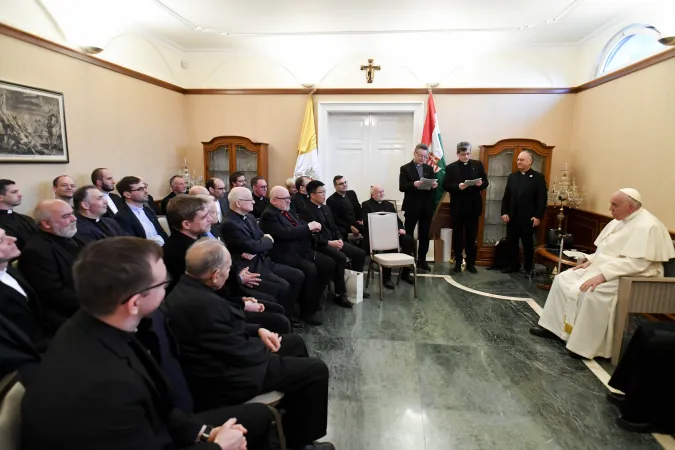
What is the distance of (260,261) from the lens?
11.1 feet

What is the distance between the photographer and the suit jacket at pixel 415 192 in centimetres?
532

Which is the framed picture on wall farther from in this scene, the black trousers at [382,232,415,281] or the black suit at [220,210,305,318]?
the black trousers at [382,232,415,281]

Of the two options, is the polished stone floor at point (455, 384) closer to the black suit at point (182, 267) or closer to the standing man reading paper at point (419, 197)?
the black suit at point (182, 267)

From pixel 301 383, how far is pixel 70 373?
3.58ft

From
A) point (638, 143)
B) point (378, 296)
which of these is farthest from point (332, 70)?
point (638, 143)

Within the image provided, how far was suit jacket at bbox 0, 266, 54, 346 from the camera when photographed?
185 cm

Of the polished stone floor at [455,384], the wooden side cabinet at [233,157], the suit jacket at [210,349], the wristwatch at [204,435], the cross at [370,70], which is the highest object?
the cross at [370,70]

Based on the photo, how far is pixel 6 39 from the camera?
341 centimetres

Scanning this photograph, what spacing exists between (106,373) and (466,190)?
16.7 ft

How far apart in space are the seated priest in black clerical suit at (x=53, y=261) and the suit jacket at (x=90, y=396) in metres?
1.36

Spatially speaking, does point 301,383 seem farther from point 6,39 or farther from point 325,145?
point 325,145

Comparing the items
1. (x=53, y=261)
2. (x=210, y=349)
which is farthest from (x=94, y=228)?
(x=210, y=349)

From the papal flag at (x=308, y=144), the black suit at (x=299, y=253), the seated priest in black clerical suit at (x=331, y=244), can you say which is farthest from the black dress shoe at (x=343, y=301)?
the papal flag at (x=308, y=144)

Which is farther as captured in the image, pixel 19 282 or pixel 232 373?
pixel 19 282
